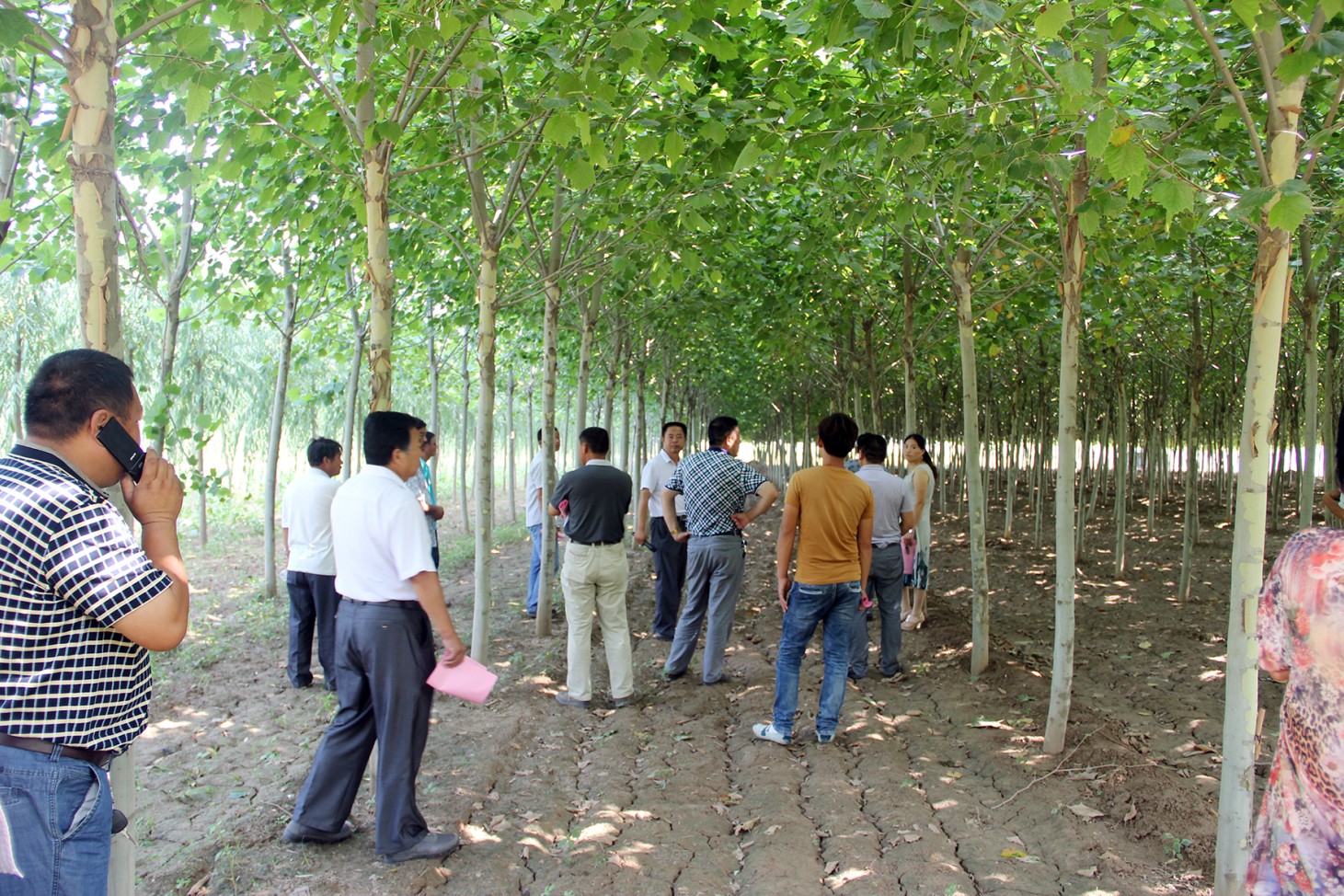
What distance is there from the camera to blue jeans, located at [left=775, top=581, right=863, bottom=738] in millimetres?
5828

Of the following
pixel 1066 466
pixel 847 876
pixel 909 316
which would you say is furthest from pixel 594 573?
pixel 909 316

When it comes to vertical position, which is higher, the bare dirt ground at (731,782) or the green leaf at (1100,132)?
the green leaf at (1100,132)

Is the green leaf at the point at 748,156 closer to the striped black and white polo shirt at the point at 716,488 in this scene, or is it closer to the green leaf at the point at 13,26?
the green leaf at the point at 13,26

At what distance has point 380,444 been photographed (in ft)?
14.0

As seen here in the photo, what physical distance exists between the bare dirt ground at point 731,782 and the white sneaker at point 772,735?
0.22ft

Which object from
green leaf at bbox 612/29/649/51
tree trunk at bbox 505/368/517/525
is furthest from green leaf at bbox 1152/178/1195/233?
tree trunk at bbox 505/368/517/525

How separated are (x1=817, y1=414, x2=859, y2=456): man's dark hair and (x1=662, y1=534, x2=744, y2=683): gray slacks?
1678 mm

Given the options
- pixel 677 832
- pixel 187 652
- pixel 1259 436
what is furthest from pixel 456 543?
pixel 1259 436

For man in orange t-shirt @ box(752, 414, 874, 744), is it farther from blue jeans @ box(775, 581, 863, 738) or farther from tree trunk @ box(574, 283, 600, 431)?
tree trunk @ box(574, 283, 600, 431)

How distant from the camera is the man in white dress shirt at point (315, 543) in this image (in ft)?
22.6

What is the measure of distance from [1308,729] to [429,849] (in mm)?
3545

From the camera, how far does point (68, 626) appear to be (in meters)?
2.20

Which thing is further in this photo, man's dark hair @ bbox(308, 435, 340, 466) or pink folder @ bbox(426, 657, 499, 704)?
man's dark hair @ bbox(308, 435, 340, 466)

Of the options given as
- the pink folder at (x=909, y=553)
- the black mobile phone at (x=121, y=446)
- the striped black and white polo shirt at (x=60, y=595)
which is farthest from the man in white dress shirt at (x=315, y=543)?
the pink folder at (x=909, y=553)
